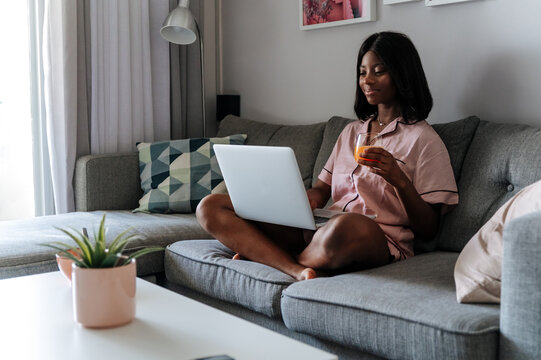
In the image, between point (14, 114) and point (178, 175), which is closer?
point (178, 175)

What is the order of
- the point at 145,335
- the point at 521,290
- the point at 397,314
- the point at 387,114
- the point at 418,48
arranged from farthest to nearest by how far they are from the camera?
the point at 418,48
the point at 387,114
the point at 397,314
the point at 521,290
the point at 145,335

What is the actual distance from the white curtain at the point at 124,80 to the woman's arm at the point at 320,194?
4.22ft

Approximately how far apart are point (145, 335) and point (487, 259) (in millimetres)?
866

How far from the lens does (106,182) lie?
3.09 m

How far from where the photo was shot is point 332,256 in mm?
1989

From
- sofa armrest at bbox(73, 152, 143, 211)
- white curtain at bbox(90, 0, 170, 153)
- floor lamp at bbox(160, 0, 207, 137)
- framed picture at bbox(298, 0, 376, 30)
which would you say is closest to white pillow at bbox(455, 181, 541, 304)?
framed picture at bbox(298, 0, 376, 30)

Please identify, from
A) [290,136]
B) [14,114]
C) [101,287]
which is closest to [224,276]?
[101,287]

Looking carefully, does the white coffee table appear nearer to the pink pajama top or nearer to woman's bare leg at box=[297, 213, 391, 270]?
woman's bare leg at box=[297, 213, 391, 270]

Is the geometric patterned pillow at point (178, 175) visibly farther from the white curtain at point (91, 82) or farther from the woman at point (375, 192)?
the woman at point (375, 192)

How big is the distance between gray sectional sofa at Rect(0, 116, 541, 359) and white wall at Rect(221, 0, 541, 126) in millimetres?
238

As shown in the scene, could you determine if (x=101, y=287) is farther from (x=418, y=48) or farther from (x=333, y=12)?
(x=333, y=12)

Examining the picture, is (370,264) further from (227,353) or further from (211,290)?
(227,353)

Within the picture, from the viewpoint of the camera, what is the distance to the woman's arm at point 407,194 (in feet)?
6.56

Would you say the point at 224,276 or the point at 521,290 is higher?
the point at 521,290
